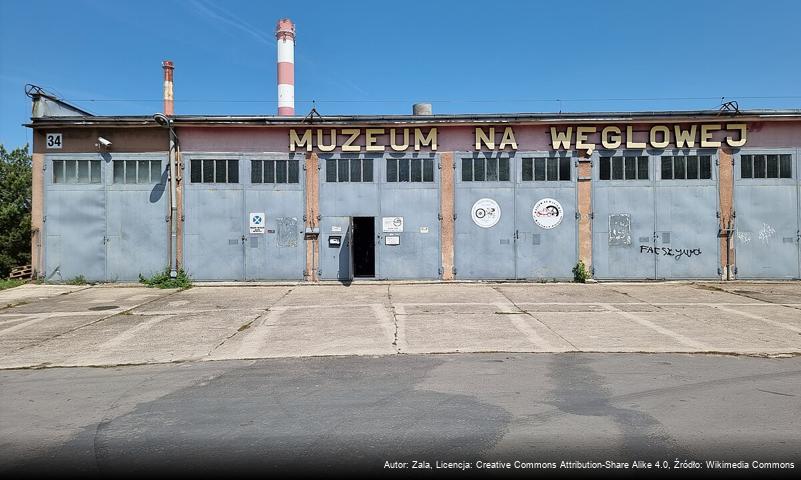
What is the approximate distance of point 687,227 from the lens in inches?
671

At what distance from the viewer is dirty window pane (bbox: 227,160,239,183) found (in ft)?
56.5

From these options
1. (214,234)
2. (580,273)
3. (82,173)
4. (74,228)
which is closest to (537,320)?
(580,273)

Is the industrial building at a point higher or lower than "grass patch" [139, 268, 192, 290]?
higher

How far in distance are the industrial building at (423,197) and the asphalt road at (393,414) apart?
998 centimetres

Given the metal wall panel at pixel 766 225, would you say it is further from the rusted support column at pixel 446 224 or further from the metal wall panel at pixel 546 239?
the rusted support column at pixel 446 224

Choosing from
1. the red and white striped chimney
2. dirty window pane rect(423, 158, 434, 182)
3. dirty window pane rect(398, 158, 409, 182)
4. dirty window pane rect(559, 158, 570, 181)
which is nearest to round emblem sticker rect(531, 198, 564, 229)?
dirty window pane rect(559, 158, 570, 181)

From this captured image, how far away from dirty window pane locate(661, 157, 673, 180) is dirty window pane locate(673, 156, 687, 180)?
12cm

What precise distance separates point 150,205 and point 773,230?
20066 mm

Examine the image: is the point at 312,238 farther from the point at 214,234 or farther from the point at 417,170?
the point at 417,170

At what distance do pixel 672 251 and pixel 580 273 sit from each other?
10.2 feet

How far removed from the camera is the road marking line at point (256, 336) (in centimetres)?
786

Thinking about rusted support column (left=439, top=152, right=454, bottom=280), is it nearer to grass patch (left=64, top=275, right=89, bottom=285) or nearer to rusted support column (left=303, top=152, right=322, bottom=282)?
rusted support column (left=303, top=152, right=322, bottom=282)

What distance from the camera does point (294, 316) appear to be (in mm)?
11008

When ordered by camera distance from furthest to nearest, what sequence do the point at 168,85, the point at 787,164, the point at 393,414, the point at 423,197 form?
the point at 168,85 → the point at 423,197 → the point at 787,164 → the point at 393,414
